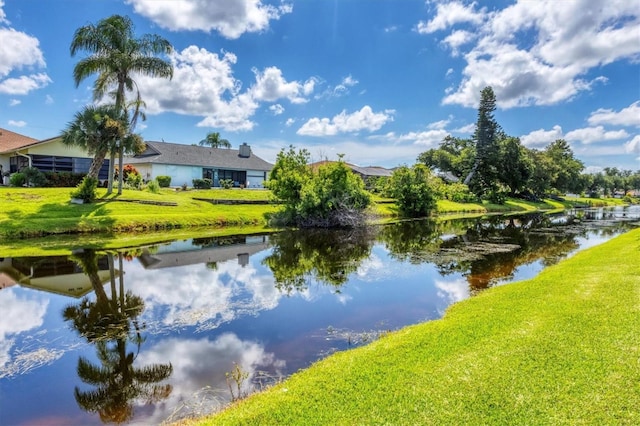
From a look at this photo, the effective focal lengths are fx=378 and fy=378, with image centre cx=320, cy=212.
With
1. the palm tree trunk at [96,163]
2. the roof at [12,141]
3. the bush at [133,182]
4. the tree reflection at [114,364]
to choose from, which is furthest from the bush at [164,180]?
the tree reflection at [114,364]

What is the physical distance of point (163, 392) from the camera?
5.91m

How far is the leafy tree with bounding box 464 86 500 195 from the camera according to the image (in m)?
66.7

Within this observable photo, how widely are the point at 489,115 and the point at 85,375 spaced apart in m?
73.5

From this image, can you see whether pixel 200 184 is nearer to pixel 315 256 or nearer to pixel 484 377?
pixel 315 256

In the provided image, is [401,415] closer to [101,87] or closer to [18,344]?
[18,344]

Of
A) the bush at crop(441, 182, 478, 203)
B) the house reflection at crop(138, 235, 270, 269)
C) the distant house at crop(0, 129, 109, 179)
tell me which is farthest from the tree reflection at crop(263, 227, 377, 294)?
the bush at crop(441, 182, 478, 203)

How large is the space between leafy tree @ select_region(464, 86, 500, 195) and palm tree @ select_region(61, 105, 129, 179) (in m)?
56.7

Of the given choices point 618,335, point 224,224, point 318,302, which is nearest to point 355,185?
point 224,224

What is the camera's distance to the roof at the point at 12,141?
36366mm

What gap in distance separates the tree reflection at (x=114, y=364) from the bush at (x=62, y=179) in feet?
89.7

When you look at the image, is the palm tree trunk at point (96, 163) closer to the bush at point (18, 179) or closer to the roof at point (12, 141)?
the bush at point (18, 179)

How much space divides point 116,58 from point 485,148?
59.0 m

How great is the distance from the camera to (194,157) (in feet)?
155

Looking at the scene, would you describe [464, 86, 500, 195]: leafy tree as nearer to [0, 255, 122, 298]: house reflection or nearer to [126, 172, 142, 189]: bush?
[126, 172, 142, 189]: bush
